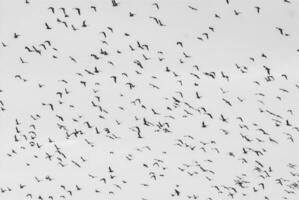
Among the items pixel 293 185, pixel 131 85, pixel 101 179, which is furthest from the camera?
pixel 293 185

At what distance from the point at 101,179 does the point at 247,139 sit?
42.8 ft

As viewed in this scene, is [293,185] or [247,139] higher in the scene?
[247,139]

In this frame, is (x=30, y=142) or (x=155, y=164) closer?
(x=30, y=142)

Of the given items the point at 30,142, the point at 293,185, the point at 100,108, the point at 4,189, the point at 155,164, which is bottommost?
the point at 293,185

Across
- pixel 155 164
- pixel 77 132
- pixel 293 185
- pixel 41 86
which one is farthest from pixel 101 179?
pixel 293 185

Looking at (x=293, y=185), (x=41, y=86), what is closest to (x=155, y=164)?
(x=41, y=86)

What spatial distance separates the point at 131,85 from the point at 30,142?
984 cm

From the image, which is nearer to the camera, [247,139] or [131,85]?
[131,85]

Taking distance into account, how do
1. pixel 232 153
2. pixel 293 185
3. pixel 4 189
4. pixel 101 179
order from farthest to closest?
pixel 293 185
pixel 4 189
pixel 101 179
pixel 232 153

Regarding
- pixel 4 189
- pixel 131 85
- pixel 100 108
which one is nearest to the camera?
pixel 131 85

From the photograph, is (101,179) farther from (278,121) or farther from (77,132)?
(278,121)

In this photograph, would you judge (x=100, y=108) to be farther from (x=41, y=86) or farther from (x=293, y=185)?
(x=293, y=185)

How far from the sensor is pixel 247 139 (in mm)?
54094

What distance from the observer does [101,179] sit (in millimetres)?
61562
